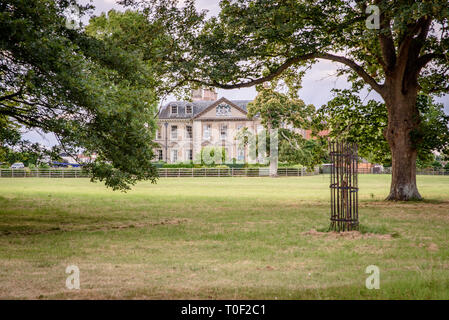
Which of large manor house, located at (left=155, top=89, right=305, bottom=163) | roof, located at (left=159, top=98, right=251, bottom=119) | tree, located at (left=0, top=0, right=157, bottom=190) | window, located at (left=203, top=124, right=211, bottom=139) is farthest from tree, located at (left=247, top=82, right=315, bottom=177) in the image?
tree, located at (left=0, top=0, right=157, bottom=190)

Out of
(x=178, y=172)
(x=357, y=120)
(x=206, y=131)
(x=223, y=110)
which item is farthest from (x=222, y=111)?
(x=357, y=120)

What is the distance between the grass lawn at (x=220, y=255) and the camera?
5973 millimetres

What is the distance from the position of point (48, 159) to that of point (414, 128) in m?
15.5

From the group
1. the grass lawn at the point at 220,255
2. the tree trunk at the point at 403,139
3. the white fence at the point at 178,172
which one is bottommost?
the grass lawn at the point at 220,255

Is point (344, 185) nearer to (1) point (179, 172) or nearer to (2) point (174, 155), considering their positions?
(1) point (179, 172)

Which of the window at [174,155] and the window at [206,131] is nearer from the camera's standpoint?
the window at [206,131]

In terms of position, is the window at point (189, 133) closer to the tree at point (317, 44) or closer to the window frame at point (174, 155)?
the window frame at point (174, 155)

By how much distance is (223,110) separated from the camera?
7006 centimetres

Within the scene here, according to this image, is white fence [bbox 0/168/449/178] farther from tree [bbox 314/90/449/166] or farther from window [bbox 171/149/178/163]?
tree [bbox 314/90/449/166]

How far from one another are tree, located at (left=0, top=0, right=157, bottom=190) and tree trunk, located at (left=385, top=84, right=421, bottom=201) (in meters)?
12.1

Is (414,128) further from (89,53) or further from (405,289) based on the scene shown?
(405,289)

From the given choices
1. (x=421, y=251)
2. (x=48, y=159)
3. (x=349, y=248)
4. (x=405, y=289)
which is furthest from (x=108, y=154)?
(x=405, y=289)

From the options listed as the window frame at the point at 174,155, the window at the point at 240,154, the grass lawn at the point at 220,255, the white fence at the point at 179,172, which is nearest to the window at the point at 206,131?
the window frame at the point at 174,155

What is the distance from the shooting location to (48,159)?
44.2 feet
